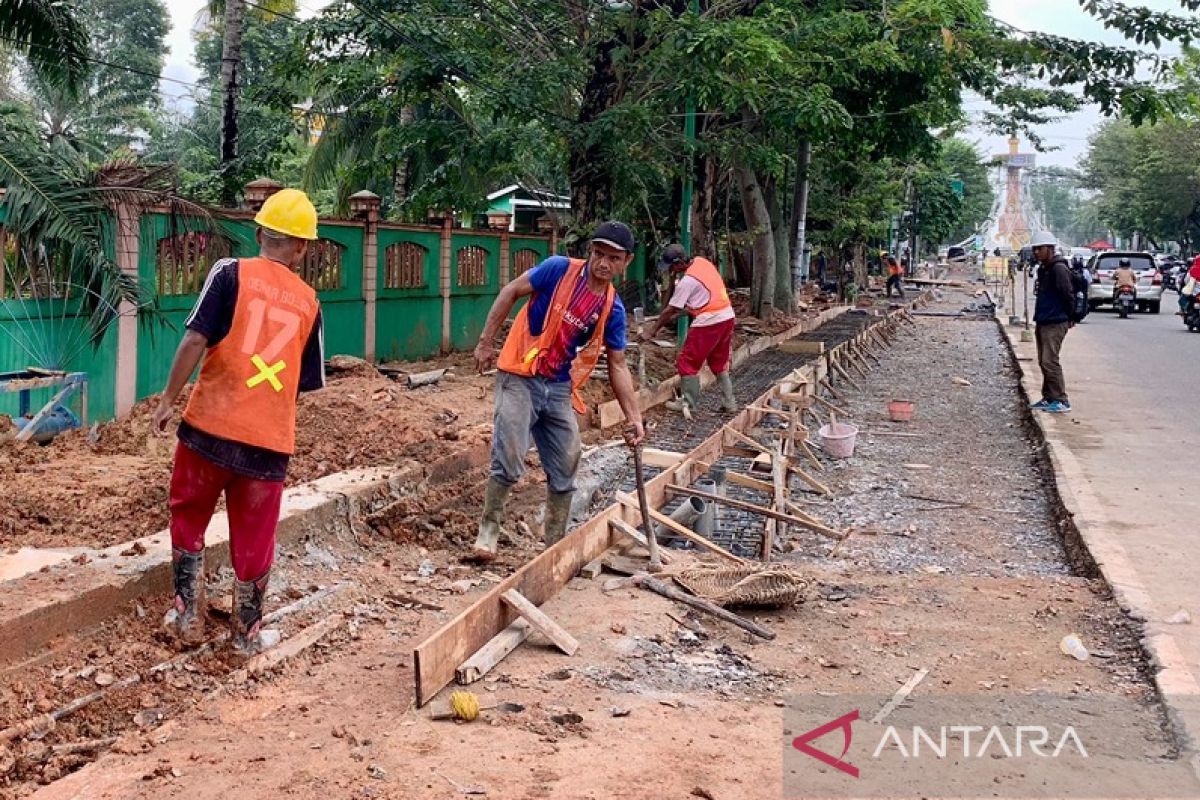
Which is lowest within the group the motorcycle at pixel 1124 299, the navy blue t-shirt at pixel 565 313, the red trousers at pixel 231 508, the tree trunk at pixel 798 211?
the red trousers at pixel 231 508

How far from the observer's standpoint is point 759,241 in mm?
23375

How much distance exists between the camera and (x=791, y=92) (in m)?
14.7

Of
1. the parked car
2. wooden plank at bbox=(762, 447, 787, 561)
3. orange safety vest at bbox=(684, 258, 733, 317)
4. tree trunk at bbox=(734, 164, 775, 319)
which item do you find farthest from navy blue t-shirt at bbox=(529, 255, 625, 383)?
the parked car

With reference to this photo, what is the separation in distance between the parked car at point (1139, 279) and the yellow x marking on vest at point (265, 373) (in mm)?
30703

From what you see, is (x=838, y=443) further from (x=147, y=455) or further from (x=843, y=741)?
(x=843, y=741)

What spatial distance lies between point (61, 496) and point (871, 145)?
1871cm

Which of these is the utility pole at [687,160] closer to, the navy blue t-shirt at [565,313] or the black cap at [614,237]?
the navy blue t-shirt at [565,313]

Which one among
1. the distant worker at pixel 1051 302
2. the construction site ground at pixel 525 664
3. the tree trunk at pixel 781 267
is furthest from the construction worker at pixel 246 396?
the tree trunk at pixel 781 267

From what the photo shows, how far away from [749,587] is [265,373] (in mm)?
2442

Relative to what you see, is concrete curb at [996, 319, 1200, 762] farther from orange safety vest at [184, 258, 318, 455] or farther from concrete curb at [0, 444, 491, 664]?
concrete curb at [0, 444, 491, 664]

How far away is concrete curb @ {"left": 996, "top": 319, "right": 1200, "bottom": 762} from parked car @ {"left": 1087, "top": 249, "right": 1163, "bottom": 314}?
73.2 ft

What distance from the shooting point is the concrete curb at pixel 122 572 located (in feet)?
15.5

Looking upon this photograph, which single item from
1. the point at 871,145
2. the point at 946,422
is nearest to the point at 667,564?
the point at 946,422

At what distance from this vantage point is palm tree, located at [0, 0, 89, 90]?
36.9 ft
